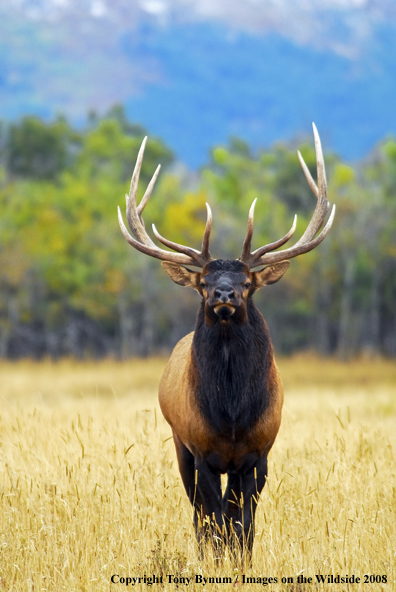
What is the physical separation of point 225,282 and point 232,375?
0.62 meters

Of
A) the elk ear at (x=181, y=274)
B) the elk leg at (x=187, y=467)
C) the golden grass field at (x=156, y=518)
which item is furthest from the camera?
the elk leg at (x=187, y=467)

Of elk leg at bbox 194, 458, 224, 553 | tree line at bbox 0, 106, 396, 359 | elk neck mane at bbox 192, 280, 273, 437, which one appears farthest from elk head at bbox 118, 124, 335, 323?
tree line at bbox 0, 106, 396, 359

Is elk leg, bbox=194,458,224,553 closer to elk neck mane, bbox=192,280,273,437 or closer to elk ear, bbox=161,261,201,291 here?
elk neck mane, bbox=192,280,273,437

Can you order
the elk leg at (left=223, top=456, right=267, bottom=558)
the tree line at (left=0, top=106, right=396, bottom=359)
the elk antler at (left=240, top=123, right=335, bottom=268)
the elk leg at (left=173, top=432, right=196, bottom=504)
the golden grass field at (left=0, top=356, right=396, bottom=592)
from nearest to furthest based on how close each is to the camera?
1. the golden grass field at (left=0, top=356, right=396, bottom=592)
2. the elk leg at (left=223, top=456, right=267, bottom=558)
3. the elk antler at (left=240, top=123, right=335, bottom=268)
4. the elk leg at (left=173, top=432, right=196, bottom=504)
5. the tree line at (left=0, top=106, right=396, bottom=359)

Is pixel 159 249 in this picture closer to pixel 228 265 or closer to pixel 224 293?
pixel 228 265

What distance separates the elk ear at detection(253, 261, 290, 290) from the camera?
16.6 feet

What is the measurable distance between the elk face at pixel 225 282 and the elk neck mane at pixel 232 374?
4.3 inches

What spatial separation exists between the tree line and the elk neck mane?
24.1 m

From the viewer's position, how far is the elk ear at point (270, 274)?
16.6ft

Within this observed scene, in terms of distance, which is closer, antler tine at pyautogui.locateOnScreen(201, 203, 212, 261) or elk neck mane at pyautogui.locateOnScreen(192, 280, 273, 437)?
elk neck mane at pyautogui.locateOnScreen(192, 280, 273, 437)

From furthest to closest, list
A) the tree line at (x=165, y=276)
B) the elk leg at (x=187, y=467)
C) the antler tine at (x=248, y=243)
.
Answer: the tree line at (x=165, y=276) < the elk leg at (x=187, y=467) < the antler tine at (x=248, y=243)

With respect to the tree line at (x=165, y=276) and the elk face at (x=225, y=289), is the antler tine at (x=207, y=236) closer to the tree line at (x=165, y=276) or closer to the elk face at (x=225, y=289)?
the elk face at (x=225, y=289)

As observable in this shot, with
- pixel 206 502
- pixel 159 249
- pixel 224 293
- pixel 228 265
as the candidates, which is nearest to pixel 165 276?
pixel 159 249

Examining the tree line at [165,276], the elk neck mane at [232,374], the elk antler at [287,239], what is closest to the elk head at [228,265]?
the elk antler at [287,239]
